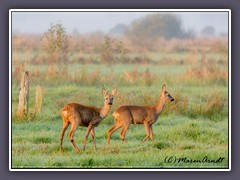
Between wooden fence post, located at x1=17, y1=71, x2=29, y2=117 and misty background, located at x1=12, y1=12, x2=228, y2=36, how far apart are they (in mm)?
851

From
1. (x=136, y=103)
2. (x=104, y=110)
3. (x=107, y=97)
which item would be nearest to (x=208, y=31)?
(x=136, y=103)

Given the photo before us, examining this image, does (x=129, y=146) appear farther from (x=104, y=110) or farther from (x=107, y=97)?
(x=107, y=97)

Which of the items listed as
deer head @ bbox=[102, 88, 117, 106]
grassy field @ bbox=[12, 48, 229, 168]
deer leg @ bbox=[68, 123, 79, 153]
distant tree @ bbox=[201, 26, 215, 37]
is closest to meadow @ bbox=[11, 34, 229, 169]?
grassy field @ bbox=[12, 48, 229, 168]

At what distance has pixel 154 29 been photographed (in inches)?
919

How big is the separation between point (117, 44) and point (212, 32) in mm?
1749

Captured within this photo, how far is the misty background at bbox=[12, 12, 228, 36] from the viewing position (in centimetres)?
2291

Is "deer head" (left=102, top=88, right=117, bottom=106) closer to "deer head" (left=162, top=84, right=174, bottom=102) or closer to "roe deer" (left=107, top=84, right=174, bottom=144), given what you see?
"roe deer" (left=107, top=84, right=174, bottom=144)

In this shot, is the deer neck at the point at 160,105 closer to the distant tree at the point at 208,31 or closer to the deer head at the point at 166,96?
the deer head at the point at 166,96

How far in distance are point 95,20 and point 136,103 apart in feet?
5.55

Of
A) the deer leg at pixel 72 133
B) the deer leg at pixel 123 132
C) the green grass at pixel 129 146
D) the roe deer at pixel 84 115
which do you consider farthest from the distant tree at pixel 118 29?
the deer leg at pixel 72 133

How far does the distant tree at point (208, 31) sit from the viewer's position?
23.1 metres

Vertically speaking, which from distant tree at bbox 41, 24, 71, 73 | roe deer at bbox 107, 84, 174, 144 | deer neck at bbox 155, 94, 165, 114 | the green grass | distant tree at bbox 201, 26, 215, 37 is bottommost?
the green grass

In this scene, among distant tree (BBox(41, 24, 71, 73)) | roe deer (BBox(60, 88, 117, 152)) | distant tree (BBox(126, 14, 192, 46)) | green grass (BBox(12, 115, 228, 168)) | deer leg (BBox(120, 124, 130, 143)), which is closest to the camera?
green grass (BBox(12, 115, 228, 168))

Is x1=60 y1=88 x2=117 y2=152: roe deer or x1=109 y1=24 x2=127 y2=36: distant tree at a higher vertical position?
x1=109 y1=24 x2=127 y2=36: distant tree
